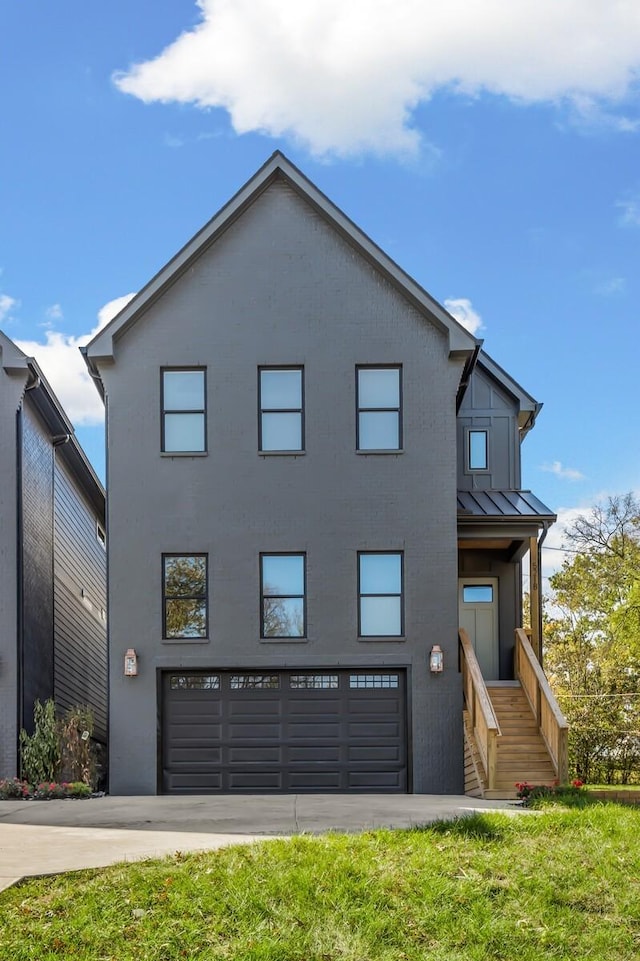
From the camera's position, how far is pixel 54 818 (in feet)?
52.7

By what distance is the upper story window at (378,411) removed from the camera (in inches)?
871

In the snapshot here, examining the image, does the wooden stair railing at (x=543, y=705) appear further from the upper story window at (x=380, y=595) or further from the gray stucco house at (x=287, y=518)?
the upper story window at (x=380, y=595)

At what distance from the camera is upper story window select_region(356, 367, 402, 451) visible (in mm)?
22125

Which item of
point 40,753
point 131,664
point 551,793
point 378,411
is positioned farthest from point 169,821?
point 378,411

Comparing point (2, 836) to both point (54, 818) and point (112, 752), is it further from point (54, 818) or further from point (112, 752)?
point (112, 752)

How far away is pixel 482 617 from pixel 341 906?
13.8 meters

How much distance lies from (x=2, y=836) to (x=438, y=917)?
224 inches

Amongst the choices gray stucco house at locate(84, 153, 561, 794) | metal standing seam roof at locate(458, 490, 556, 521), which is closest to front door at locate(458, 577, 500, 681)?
gray stucco house at locate(84, 153, 561, 794)

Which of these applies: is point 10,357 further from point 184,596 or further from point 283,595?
point 283,595

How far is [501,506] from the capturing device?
2311 centimetres

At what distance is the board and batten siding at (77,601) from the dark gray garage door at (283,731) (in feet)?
15.4

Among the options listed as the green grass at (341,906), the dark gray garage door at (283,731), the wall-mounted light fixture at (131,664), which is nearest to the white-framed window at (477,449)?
the dark gray garage door at (283,731)

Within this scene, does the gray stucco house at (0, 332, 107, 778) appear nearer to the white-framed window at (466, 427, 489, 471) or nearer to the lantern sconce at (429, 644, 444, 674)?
the lantern sconce at (429, 644, 444, 674)

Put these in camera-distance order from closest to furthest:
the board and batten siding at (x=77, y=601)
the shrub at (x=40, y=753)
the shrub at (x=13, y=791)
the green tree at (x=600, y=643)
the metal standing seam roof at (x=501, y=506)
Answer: the shrub at (x=13, y=791) < the shrub at (x=40, y=753) < the metal standing seam roof at (x=501, y=506) < the board and batten siding at (x=77, y=601) < the green tree at (x=600, y=643)
